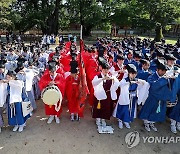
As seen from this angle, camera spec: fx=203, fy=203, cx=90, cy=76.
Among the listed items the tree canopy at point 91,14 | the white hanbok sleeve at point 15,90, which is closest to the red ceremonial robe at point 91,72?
the white hanbok sleeve at point 15,90

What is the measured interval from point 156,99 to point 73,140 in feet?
7.23

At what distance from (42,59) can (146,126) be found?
16.4ft

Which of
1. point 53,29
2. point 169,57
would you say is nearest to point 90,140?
point 169,57

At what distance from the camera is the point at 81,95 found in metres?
5.05

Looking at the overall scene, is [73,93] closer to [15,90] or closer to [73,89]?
[73,89]

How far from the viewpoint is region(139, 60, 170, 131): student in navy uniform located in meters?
4.67

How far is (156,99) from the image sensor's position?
16.1 feet

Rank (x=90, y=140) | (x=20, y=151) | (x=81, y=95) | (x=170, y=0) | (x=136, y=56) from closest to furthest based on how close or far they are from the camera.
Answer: (x=20, y=151) < (x=90, y=140) < (x=81, y=95) < (x=136, y=56) < (x=170, y=0)

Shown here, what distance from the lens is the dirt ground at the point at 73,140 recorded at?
171 inches

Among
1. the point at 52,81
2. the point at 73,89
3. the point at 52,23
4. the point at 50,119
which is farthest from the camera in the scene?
the point at 52,23

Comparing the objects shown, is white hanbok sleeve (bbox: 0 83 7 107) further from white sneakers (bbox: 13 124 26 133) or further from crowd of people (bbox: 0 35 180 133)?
white sneakers (bbox: 13 124 26 133)

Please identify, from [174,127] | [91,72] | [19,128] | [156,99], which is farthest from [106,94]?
[19,128]

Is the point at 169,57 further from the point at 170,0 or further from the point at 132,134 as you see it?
the point at 170,0

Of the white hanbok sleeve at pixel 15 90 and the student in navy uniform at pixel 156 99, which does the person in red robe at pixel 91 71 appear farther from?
the white hanbok sleeve at pixel 15 90
